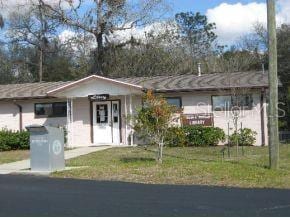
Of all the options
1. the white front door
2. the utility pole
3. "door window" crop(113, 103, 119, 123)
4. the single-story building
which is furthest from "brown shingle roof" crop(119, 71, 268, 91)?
the utility pole

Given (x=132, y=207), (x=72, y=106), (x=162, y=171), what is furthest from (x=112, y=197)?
(x=72, y=106)

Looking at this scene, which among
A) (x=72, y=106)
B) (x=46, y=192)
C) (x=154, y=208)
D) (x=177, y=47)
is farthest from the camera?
(x=177, y=47)

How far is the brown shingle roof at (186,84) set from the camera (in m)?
25.9

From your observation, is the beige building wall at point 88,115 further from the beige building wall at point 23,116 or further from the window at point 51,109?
the window at point 51,109

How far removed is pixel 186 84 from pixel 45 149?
1149 cm

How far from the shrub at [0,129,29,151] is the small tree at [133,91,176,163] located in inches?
410

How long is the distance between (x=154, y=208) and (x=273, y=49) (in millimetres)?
7453

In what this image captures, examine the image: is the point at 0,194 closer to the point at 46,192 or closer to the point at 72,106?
the point at 46,192

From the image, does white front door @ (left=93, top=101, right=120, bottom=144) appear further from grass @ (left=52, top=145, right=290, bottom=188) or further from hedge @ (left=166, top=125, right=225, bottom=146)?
grass @ (left=52, top=145, right=290, bottom=188)

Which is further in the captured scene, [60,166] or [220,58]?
[220,58]

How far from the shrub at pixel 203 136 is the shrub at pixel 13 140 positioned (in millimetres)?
7747

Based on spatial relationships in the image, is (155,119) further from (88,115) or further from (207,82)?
(88,115)

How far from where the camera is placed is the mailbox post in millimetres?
16734

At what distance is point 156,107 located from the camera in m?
17.1
